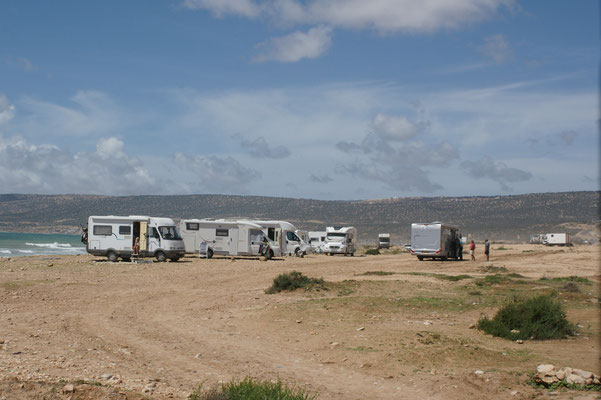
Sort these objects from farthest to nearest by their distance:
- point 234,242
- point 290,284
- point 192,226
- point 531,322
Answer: point 192,226
point 234,242
point 290,284
point 531,322

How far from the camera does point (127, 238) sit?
108ft

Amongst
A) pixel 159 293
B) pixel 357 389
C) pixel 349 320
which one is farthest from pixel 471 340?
pixel 159 293

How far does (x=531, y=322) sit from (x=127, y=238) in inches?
973

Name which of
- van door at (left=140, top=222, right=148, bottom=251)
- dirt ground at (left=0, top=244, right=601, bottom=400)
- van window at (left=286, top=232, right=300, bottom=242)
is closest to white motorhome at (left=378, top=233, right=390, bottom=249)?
van window at (left=286, top=232, right=300, bottom=242)

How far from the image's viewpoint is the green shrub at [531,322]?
12.4m

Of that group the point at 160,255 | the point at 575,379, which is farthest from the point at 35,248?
the point at 575,379

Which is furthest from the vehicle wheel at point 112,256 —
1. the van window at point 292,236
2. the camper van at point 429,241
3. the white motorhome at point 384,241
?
the white motorhome at point 384,241

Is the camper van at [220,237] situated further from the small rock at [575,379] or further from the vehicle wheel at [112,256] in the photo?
the small rock at [575,379]

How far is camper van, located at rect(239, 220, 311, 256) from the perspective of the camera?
144ft

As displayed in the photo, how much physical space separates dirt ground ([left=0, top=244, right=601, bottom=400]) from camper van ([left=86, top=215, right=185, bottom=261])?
12.1 metres

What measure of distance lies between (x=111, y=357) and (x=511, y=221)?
11446 centimetres

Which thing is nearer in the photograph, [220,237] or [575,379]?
[575,379]

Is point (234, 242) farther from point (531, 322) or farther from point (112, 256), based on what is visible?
point (531, 322)

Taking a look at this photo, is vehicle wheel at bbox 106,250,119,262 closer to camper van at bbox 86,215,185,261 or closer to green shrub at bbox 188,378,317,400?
camper van at bbox 86,215,185,261
